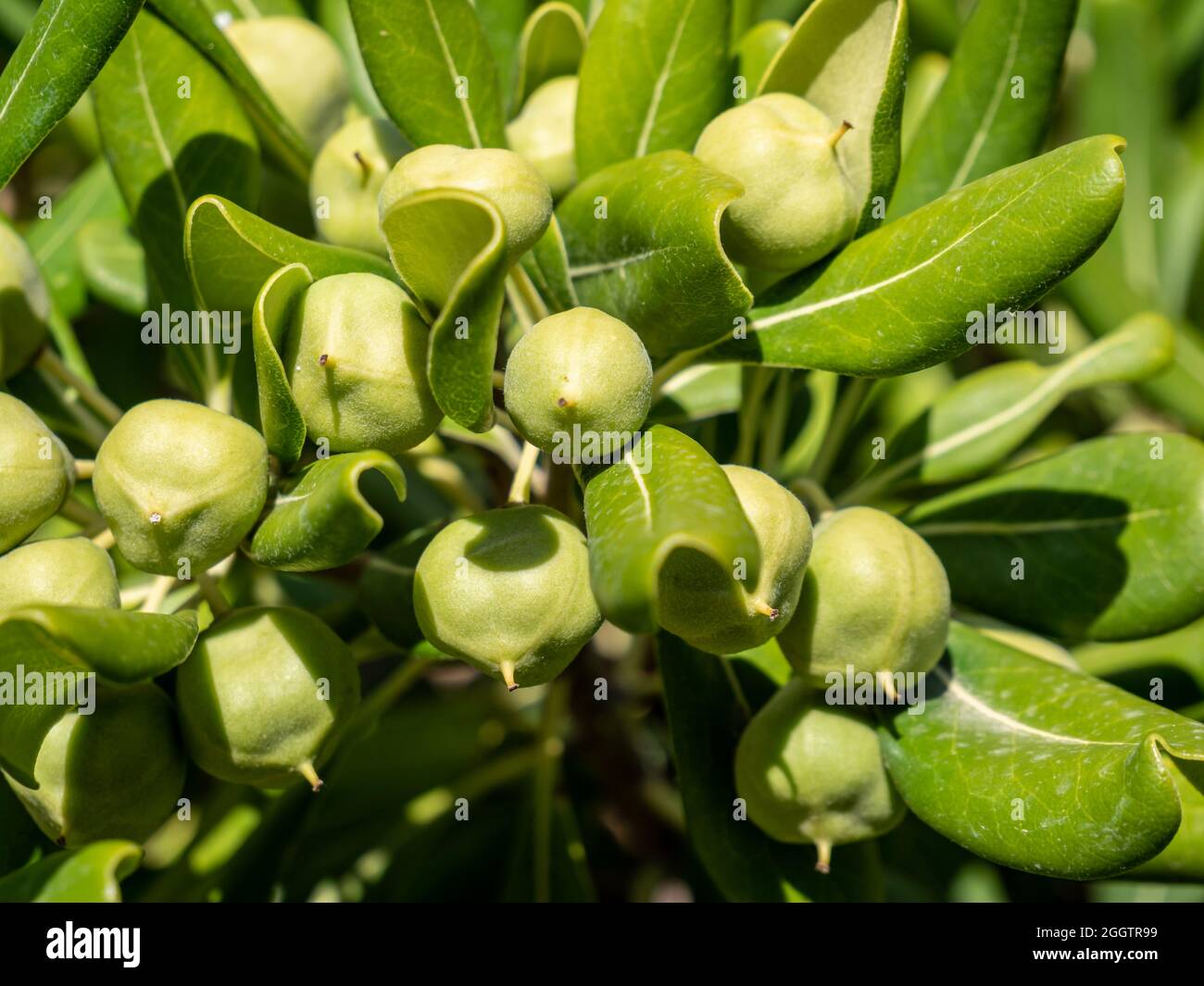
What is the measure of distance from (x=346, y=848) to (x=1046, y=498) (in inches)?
61.4

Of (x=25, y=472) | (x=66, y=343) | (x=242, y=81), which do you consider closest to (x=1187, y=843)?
(x=25, y=472)

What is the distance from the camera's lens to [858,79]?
154cm

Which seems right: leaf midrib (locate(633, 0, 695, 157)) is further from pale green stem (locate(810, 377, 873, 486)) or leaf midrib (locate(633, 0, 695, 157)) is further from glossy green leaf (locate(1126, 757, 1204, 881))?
glossy green leaf (locate(1126, 757, 1204, 881))

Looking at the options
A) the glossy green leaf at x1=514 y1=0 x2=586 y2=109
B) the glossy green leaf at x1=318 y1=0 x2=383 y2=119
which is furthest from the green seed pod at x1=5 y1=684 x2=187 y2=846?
the glossy green leaf at x1=318 y1=0 x2=383 y2=119

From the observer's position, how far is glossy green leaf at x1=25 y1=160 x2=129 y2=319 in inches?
85.7

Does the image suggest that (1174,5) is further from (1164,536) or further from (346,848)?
(346,848)

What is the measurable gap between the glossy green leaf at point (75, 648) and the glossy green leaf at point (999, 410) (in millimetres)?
1219

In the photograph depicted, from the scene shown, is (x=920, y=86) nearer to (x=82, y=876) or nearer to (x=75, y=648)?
(x=75, y=648)

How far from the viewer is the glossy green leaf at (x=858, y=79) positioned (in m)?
1.48

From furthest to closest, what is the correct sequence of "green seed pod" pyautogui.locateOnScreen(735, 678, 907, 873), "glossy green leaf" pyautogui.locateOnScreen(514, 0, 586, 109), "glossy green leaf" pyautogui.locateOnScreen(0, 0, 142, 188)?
"glossy green leaf" pyautogui.locateOnScreen(514, 0, 586, 109) < "green seed pod" pyautogui.locateOnScreen(735, 678, 907, 873) < "glossy green leaf" pyautogui.locateOnScreen(0, 0, 142, 188)

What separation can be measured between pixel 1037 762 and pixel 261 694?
0.98 m

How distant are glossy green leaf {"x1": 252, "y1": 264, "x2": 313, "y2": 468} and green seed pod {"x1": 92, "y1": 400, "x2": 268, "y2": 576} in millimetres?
43

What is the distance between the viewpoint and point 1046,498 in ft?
6.12

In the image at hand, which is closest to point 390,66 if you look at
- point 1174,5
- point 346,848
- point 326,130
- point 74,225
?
point 326,130
